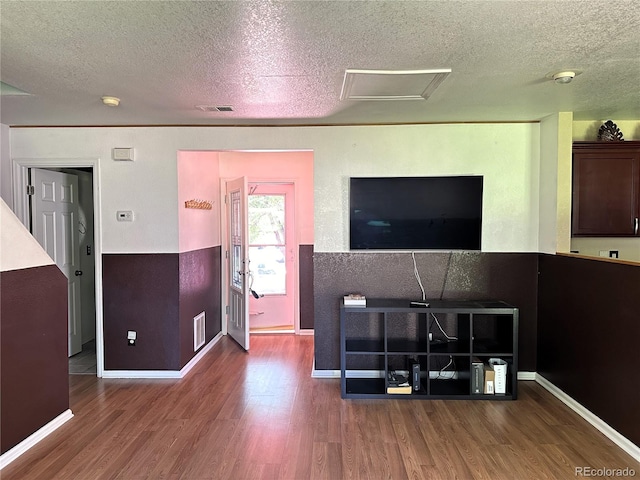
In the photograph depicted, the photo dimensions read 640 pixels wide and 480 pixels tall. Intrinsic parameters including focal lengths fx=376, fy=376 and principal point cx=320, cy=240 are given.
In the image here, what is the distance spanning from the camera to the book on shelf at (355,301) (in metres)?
3.23

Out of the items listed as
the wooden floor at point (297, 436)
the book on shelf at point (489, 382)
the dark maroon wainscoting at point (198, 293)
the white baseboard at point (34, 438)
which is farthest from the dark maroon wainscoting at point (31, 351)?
the book on shelf at point (489, 382)

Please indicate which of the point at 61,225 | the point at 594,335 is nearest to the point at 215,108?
the point at 61,225

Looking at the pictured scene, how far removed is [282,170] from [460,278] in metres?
2.62

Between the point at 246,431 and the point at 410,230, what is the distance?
212cm

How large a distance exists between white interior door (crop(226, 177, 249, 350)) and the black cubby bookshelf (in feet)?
4.56

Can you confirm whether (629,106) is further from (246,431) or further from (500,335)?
(246,431)

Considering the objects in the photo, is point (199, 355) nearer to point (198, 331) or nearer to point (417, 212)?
point (198, 331)

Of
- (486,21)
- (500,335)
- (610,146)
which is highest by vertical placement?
(486,21)

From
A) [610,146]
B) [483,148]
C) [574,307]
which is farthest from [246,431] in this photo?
[610,146]

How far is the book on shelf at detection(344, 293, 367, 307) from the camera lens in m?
3.23

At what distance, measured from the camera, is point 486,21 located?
176 centimetres

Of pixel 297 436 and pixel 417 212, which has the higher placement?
pixel 417 212

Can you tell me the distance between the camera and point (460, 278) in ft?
11.5

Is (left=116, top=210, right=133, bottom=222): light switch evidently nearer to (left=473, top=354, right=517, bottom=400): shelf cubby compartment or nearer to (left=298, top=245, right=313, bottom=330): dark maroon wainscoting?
(left=298, top=245, right=313, bottom=330): dark maroon wainscoting
